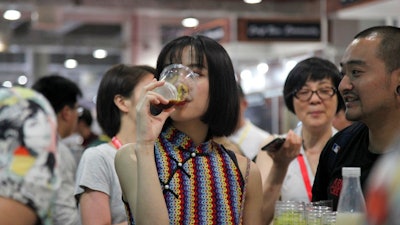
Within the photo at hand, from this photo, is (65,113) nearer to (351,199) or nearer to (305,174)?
(305,174)

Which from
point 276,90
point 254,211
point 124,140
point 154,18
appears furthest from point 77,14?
point 254,211

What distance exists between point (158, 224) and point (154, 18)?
15.7 metres

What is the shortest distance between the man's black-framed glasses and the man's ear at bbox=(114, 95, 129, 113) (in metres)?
1.05

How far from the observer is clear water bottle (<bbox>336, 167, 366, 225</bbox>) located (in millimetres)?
2439

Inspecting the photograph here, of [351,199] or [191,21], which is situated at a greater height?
[191,21]

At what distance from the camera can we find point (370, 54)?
3.12 m

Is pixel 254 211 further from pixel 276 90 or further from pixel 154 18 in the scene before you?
pixel 154 18

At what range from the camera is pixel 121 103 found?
406 cm

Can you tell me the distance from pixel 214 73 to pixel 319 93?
1.68 metres

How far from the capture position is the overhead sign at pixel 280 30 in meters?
12.1

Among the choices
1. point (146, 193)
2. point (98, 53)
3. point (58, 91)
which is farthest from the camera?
point (98, 53)

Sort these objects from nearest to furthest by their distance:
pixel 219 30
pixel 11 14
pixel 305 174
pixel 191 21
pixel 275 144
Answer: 1. pixel 275 144
2. pixel 305 174
3. pixel 219 30
4. pixel 11 14
5. pixel 191 21

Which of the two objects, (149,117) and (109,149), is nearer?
(149,117)

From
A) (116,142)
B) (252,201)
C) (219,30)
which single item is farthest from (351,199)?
(219,30)
